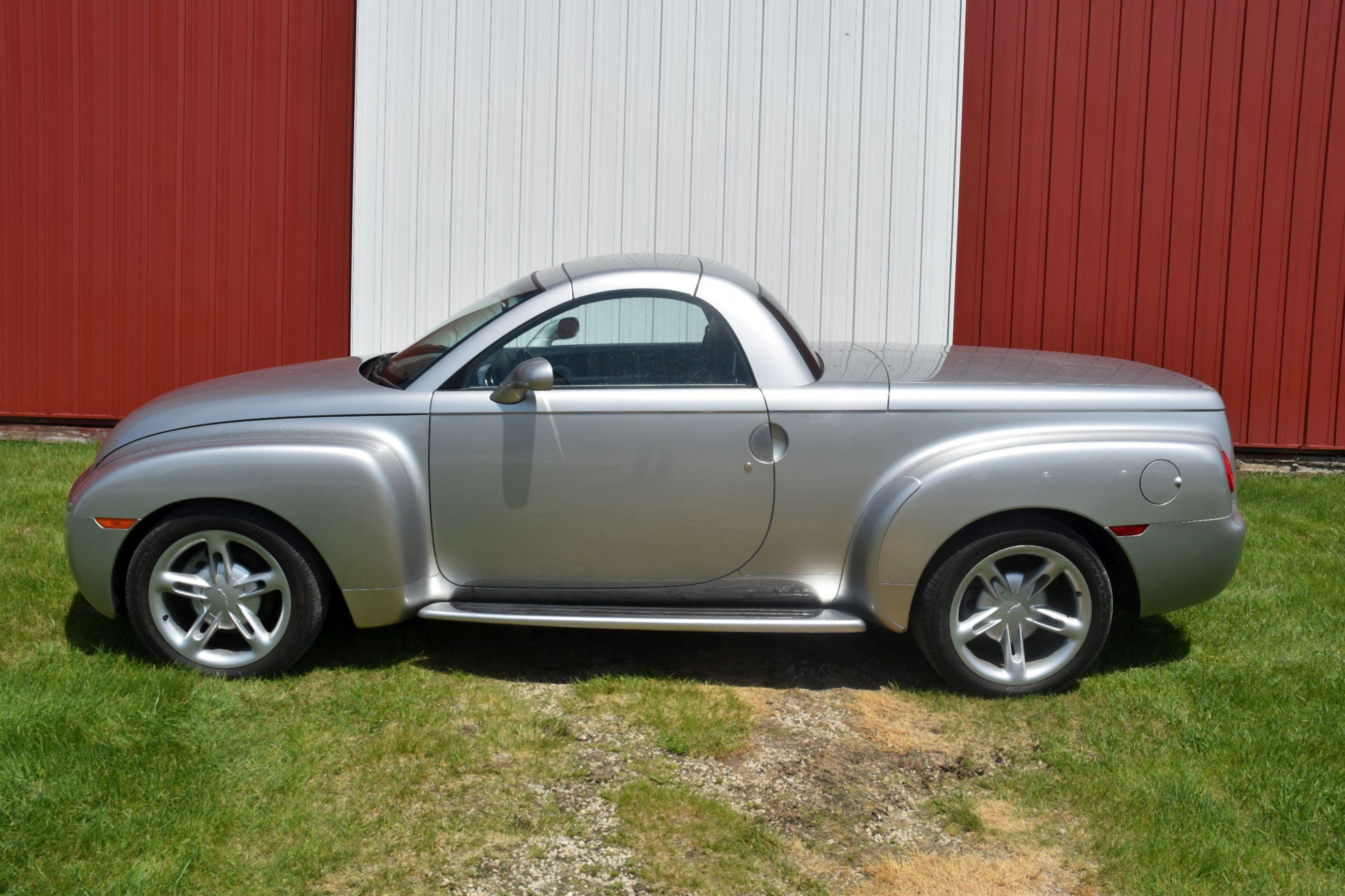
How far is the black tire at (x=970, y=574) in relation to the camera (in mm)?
4445

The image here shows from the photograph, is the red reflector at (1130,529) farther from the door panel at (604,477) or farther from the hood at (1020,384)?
the door panel at (604,477)

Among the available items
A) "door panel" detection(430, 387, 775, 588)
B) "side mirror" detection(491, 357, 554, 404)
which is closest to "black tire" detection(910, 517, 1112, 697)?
"door panel" detection(430, 387, 775, 588)

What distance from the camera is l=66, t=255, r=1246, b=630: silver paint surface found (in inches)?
175

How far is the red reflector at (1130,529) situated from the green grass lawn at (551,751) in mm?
647

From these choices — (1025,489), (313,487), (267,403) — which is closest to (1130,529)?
(1025,489)

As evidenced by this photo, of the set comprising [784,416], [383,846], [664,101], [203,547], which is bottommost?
[383,846]

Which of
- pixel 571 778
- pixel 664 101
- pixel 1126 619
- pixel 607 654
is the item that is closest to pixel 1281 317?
pixel 1126 619

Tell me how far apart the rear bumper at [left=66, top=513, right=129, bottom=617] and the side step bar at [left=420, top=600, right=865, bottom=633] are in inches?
46.7

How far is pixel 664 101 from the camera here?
26.0ft

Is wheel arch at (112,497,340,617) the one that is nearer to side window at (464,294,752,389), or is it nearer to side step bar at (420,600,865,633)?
side step bar at (420,600,865,633)

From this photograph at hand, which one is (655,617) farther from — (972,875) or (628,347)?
(972,875)

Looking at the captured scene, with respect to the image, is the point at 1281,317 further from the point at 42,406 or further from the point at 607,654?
the point at 42,406

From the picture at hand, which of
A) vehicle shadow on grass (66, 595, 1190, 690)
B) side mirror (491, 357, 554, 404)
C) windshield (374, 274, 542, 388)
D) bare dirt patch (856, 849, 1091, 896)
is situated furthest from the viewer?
vehicle shadow on grass (66, 595, 1190, 690)

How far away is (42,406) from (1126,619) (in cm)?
756
